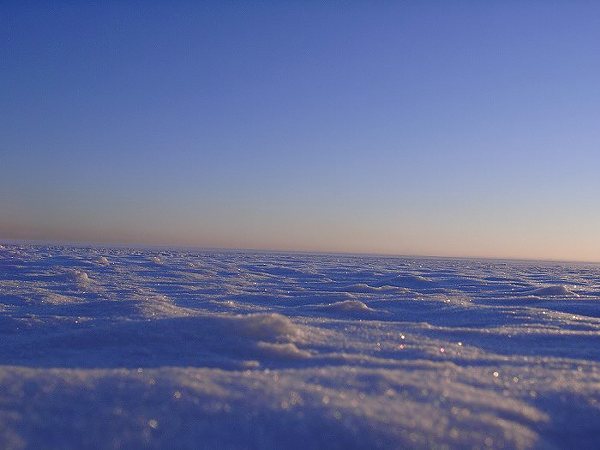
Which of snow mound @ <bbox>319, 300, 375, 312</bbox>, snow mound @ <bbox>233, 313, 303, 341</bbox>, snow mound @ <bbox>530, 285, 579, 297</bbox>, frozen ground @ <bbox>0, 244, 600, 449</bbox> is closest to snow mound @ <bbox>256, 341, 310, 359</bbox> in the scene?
frozen ground @ <bbox>0, 244, 600, 449</bbox>

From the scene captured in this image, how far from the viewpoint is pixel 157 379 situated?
5.54 feet

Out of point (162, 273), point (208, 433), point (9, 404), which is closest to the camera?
point (208, 433)

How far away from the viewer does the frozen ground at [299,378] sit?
1359 millimetres

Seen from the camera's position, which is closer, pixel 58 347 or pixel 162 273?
pixel 58 347

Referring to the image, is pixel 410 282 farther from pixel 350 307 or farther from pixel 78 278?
pixel 78 278

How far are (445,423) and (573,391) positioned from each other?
0.66 meters

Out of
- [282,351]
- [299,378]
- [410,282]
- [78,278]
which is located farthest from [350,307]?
[78,278]

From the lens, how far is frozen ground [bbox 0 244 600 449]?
136 cm

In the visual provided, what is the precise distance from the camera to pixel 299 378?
5.87 feet

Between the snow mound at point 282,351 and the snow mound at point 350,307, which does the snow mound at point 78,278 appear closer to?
the snow mound at point 350,307

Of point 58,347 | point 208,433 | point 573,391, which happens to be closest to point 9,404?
point 208,433

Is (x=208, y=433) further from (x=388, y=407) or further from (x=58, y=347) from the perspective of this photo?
(x=58, y=347)

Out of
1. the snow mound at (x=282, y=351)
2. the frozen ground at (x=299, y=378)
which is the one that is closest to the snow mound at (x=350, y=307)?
the frozen ground at (x=299, y=378)

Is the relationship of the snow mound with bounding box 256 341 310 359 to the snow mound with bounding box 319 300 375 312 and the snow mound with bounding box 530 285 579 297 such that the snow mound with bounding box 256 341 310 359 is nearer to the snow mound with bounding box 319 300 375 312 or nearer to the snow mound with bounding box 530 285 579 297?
the snow mound with bounding box 319 300 375 312
